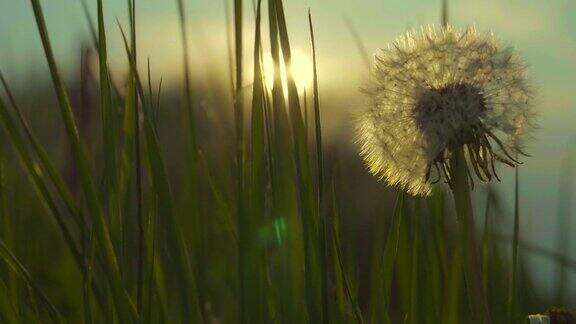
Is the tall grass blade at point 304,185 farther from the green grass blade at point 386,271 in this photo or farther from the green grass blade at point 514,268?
the green grass blade at point 514,268

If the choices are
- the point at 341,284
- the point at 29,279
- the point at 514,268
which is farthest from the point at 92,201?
the point at 514,268

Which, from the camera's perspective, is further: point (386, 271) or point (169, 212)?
point (386, 271)

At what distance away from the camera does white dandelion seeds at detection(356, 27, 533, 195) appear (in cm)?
170

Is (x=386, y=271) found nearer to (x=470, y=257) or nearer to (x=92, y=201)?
(x=470, y=257)

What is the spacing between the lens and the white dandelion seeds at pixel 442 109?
5.57 ft

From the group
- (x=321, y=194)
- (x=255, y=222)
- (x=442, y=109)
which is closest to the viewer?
(x=321, y=194)

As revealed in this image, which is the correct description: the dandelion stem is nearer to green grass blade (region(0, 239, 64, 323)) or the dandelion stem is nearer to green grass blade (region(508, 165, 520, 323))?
green grass blade (region(508, 165, 520, 323))

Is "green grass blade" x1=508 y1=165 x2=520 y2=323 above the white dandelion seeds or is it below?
below

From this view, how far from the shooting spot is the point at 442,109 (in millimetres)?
1694

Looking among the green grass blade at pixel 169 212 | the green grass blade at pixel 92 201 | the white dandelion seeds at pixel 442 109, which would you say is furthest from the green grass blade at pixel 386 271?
the green grass blade at pixel 92 201

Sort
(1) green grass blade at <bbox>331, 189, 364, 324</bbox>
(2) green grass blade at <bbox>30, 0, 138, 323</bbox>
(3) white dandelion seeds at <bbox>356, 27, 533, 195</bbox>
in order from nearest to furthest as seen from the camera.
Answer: (2) green grass blade at <bbox>30, 0, 138, 323</bbox>
(1) green grass blade at <bbox>331, 189, 364, 324</bbox>
(3) white dandelion seeds at <bbox>356, 27, 533, 195</bbox>

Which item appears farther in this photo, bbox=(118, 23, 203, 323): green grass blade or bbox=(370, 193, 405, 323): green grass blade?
bbox=(370, 193, 405, 323): green grass blade

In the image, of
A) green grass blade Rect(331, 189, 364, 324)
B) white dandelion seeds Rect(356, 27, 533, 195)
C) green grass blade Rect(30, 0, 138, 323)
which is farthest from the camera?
white dandelion seeds Rect(356, 27, 533, 195)

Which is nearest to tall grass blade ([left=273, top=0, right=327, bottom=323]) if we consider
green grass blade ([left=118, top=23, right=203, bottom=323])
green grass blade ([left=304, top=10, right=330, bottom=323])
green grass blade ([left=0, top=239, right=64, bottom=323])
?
green grass blade ([left=304, top=10, right=330, bottom=323])
